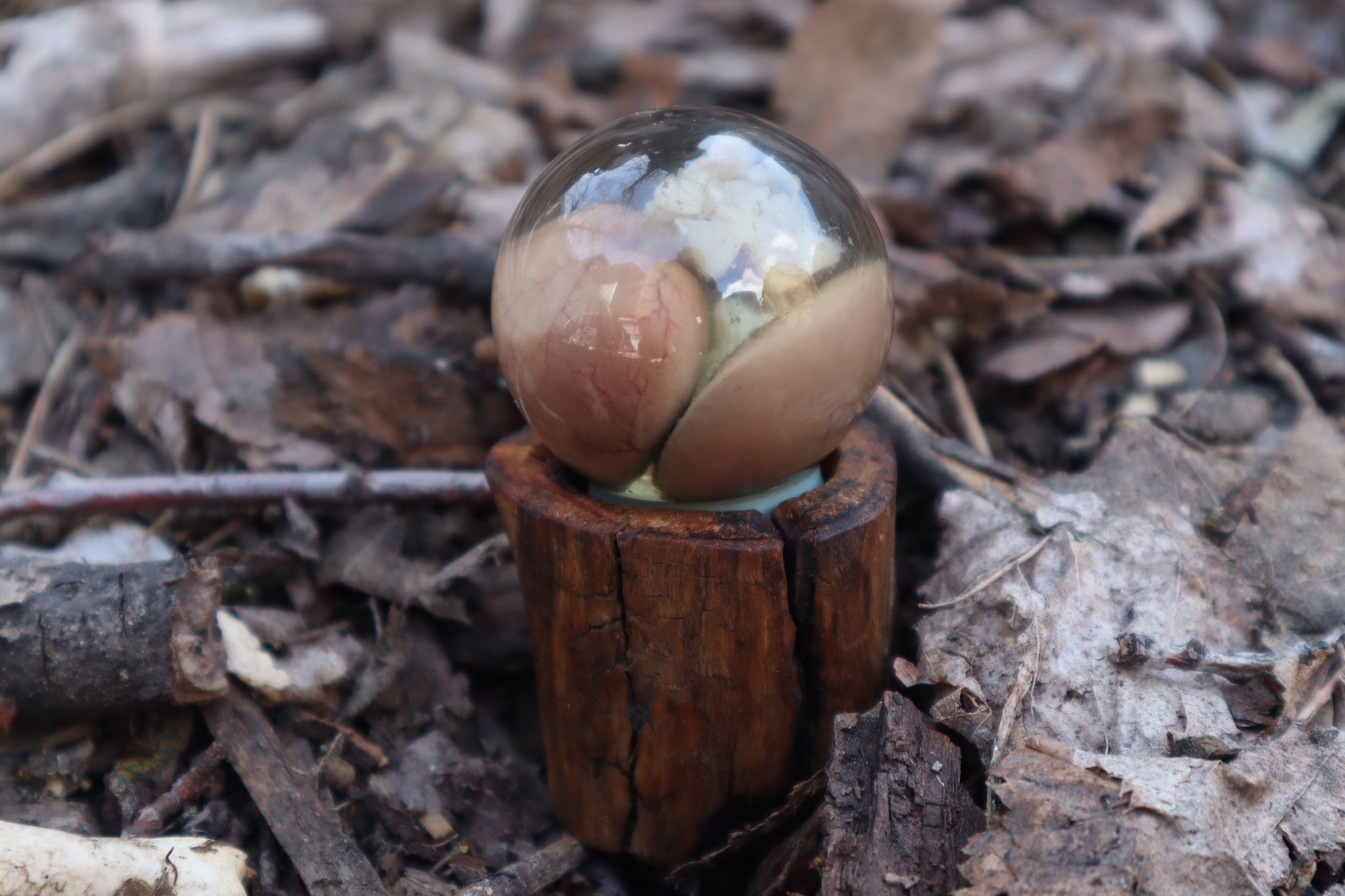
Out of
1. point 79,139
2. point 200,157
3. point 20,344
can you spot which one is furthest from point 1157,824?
point 79,139

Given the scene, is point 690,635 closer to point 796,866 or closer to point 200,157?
point 796,866

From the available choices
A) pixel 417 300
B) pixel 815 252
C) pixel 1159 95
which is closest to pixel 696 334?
pixel 815 252

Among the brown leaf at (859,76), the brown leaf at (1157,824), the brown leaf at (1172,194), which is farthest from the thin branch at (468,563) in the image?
the brown leaf at (1172,194)

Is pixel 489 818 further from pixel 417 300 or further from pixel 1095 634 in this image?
pixel 417 300

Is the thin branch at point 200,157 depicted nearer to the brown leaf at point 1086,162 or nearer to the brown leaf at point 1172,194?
the brown leaf at point 1086,162

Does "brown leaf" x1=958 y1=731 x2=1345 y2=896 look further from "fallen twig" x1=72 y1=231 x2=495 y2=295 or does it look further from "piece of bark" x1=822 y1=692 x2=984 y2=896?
"fallen twig" x1=72 y1=231 x2=495 y2=295

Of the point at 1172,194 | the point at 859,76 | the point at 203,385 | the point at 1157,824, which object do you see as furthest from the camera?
the point at 859,76

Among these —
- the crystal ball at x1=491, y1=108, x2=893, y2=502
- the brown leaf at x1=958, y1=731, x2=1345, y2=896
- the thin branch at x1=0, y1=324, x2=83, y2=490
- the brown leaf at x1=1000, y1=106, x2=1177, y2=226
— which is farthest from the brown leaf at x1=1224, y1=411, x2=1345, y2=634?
the thin branch at x1=0, y1=324, x2=83, y2=490
